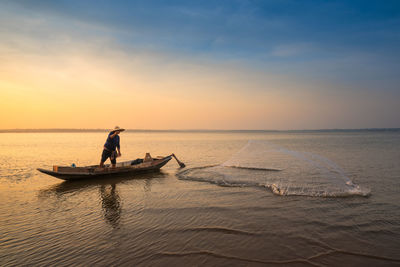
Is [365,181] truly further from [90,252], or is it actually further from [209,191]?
[90,252]

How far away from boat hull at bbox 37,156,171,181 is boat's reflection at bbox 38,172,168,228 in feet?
0.96

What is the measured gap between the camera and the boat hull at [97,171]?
12.4 m

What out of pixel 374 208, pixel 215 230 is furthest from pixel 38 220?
pixel 374 208

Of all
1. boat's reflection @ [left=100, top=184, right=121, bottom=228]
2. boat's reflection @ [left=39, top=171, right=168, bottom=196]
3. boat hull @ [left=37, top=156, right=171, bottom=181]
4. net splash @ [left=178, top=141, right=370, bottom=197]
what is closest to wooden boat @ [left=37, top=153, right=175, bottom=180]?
boat hull @ [left=37, top=156, right=171, bottom=181]

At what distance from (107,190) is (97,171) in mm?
2625

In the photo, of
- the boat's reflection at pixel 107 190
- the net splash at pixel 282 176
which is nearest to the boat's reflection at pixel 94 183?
the boat's reflection at pixel 107 190

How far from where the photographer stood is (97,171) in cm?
1355

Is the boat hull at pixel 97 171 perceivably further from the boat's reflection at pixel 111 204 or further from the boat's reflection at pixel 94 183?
the boat's reflection at pixel 111 204

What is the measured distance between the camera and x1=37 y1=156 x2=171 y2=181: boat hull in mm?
12375

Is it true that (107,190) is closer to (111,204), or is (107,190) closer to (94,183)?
(94,183)

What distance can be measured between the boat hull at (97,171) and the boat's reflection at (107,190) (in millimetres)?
293

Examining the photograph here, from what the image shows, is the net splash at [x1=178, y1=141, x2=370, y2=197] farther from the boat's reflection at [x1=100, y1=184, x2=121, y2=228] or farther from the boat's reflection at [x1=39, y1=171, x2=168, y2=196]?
the boat's reflection at [x1=100, y1=184, x2=121, y2=228]

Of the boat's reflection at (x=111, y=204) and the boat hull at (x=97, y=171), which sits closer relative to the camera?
the boat's reflection at (x=111, y=204)

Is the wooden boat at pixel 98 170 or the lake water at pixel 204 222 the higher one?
the wooden boat at pixel 98 170
